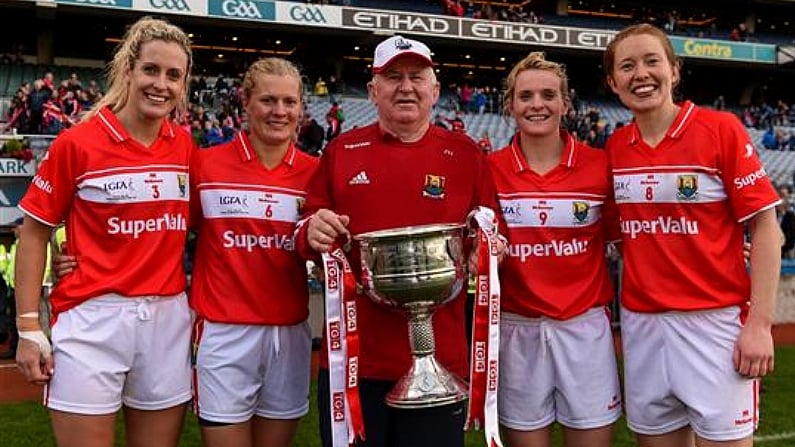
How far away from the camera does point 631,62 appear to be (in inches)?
115

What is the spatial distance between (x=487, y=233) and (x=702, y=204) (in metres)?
0.84

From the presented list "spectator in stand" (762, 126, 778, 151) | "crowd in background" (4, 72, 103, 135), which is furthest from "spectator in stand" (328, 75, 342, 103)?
"spectator in stand" (762, 126, 778, 151)

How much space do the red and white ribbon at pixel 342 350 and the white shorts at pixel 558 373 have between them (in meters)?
0.74

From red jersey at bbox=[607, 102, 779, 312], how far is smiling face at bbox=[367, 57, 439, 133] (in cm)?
85

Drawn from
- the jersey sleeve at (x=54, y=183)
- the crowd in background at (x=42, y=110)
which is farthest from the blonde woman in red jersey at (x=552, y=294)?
the crowd in background at (x=42, y=110)

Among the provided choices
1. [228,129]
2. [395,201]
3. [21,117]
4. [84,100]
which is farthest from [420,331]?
[84,100]

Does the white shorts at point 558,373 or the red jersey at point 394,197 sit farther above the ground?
the red jersey at point 394,197

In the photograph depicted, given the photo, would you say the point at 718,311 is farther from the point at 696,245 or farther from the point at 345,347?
the point at 345,347

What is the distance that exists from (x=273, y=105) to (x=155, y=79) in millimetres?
451

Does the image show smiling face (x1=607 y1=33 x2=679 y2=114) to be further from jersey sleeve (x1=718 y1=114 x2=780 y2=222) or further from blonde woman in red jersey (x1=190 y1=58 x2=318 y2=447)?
blonde woman in red jersey (x1=190 y1=58 x2=318 y2=447)

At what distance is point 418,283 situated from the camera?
8.21 ft

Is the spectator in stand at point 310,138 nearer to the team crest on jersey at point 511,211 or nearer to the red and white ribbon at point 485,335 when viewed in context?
the team crest on jersey at point 511,211

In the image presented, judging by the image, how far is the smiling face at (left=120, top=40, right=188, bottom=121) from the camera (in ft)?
9.44

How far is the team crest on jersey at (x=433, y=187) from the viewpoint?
271 centimetres
